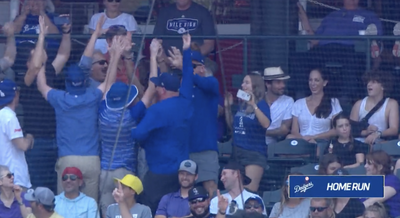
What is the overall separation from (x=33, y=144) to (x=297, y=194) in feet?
6.70

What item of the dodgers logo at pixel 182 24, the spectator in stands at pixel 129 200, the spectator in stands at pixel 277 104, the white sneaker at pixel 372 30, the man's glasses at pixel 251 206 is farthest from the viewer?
the white sneaker at pixel 372 30

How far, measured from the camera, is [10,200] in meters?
7.73

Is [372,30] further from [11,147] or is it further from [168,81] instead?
[11,147]

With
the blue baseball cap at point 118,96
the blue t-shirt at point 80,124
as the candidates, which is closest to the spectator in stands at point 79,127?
the blue t-shirt at point 80,124

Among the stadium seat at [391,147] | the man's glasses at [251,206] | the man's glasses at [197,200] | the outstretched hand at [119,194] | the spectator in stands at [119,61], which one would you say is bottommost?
the man's glasses at [251,206]

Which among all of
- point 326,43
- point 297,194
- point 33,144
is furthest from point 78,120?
point 326,43

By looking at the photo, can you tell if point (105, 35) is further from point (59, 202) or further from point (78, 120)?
point (59, 202)

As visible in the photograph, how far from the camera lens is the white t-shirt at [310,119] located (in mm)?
8383

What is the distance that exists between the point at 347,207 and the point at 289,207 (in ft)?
1.38

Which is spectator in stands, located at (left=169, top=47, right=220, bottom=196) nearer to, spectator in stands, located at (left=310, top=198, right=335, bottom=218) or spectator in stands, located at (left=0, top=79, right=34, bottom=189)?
spectator in stands, located at (left=310, top=198, right=335, bottom=218)

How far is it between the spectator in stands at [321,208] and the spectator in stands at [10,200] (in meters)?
2.03

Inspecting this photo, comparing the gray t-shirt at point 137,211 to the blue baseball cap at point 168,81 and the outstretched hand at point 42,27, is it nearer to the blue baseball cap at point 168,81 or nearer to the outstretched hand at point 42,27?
the blue baseball cap at point 168,81

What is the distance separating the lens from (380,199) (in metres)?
7.94

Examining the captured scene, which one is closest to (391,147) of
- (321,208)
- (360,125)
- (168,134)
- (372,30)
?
(360,125)
